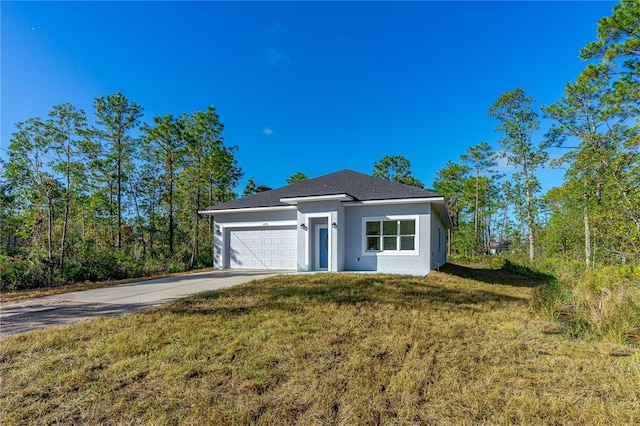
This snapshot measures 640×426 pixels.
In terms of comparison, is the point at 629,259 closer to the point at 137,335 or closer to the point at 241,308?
the point at 241,308

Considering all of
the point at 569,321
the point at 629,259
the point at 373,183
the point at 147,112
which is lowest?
the point at 569,321

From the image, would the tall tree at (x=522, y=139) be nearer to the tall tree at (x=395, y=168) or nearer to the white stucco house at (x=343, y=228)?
the tall tree at (x=395, y=168)

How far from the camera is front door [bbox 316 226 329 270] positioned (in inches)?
456

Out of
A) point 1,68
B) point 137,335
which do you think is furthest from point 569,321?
point 1,68

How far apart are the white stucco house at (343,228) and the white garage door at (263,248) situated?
0.15 ft

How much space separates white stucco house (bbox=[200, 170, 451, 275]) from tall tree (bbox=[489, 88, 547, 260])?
13.5 m

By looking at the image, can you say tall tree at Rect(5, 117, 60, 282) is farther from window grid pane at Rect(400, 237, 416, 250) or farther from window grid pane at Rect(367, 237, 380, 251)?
window grid pane at Rect(400, 237, 416, 250)

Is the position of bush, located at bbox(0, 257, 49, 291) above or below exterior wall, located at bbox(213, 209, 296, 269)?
below

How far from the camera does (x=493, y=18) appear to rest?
10.6 m

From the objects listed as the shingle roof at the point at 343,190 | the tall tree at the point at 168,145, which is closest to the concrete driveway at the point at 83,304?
the shingle roof at the point at 343,190

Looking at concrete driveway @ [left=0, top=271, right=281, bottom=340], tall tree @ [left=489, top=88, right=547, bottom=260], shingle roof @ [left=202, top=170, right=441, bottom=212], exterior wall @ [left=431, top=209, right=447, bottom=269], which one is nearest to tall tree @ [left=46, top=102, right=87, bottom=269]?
concrete driveway @ [left=0, top=271, right=281, bottom=340]

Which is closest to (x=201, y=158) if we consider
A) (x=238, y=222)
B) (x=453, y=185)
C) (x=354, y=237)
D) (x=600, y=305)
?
(x=238, y=222)

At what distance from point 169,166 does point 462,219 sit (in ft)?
96.9

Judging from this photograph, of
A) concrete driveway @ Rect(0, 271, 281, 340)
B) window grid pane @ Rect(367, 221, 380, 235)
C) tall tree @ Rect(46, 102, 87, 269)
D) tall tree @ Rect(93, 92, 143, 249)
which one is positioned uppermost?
tall tree @ Rect(93, 92, 143, 249)
